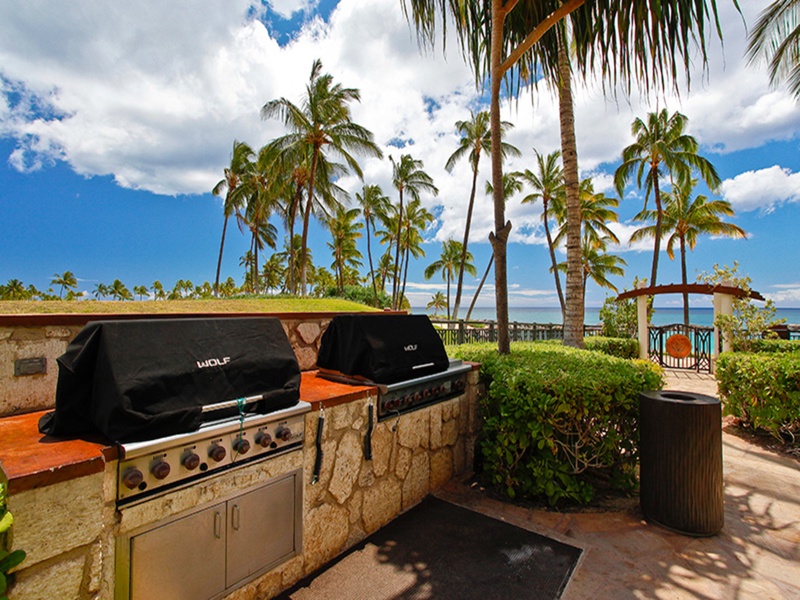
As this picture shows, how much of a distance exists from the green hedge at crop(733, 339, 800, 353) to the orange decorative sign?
240 centimetres

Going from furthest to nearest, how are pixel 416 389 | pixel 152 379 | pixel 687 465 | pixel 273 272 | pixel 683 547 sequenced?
pixel 273 272
pixel 416 389
pixel 687 465
pixel 683 547
pixel 152 379

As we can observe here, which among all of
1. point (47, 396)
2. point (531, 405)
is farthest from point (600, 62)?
point (47, 396)

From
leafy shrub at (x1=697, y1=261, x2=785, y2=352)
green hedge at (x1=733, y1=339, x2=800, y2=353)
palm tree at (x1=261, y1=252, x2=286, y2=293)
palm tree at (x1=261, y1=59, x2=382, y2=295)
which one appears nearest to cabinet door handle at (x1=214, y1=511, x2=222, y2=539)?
green hedge at (x1=733, y1=339, x2=800, y2=353)

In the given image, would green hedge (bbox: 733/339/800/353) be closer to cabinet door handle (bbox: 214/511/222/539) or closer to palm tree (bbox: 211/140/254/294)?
cabinet door handle (bbox: 214/511/222/539)

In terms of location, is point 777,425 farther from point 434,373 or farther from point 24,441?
point 24,441

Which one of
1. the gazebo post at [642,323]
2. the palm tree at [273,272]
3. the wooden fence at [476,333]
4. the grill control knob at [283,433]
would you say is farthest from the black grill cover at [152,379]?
the palm tree at [273,272]

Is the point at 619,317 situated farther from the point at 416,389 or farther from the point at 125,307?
the point at 125,307

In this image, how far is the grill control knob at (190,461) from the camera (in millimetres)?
1685

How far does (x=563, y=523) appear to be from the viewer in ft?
9.64

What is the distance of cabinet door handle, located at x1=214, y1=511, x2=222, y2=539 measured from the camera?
6.04ft

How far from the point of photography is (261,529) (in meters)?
2.05

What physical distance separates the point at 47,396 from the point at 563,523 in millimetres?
3542

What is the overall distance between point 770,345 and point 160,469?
971 cm

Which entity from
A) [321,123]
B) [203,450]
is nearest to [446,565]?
[203,450]
